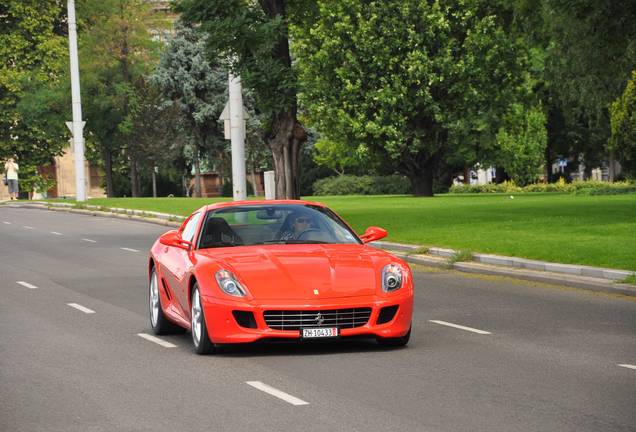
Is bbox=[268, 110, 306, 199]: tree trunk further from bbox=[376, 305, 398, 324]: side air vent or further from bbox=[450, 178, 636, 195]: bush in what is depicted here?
bbox=[376, 305, 398, 324]: side air vent

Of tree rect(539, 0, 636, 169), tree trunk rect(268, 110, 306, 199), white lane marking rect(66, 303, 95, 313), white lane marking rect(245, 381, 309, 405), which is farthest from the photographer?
tree trunk rect(268, 110, 306, 199)

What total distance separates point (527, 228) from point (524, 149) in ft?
139

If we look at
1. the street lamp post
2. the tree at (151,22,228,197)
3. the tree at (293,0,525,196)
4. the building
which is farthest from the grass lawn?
the building

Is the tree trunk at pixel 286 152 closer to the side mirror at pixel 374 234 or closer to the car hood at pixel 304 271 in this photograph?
the side mirror at pixel 374 234

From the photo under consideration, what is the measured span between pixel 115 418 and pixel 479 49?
50081 millimetres

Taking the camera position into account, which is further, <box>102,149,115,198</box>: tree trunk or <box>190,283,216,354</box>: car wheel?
<box>102,149,115,198</box>: tree trunk

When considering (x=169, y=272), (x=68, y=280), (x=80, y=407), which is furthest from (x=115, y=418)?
(x=68, y=280)

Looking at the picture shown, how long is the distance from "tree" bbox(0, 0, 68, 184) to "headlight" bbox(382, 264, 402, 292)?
63756 mm

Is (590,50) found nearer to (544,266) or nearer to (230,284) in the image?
(544,266)

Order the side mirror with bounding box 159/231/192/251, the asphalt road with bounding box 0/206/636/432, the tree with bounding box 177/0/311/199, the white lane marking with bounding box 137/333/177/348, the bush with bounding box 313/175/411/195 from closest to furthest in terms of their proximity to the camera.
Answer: the asphalt road with bounding box 0/206/636/432 → the white lane marking with bounding box 137/333/177/348 → the side mirror with bounding box 159/231/192/251 → the tree with bounding box 177/0/311/199 → the bush with bounding box 313/175/411/195

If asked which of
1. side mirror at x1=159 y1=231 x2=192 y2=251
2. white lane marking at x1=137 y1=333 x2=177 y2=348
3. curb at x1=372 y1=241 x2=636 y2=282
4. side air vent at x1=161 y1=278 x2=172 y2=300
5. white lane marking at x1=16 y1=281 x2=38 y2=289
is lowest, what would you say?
white lane marking at x1=137 y1=333 x2=177 y2=348

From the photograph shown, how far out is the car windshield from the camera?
13.1 meters

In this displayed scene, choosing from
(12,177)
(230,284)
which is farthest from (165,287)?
(12,177)

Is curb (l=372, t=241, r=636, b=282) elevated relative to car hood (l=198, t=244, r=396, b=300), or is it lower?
lower
